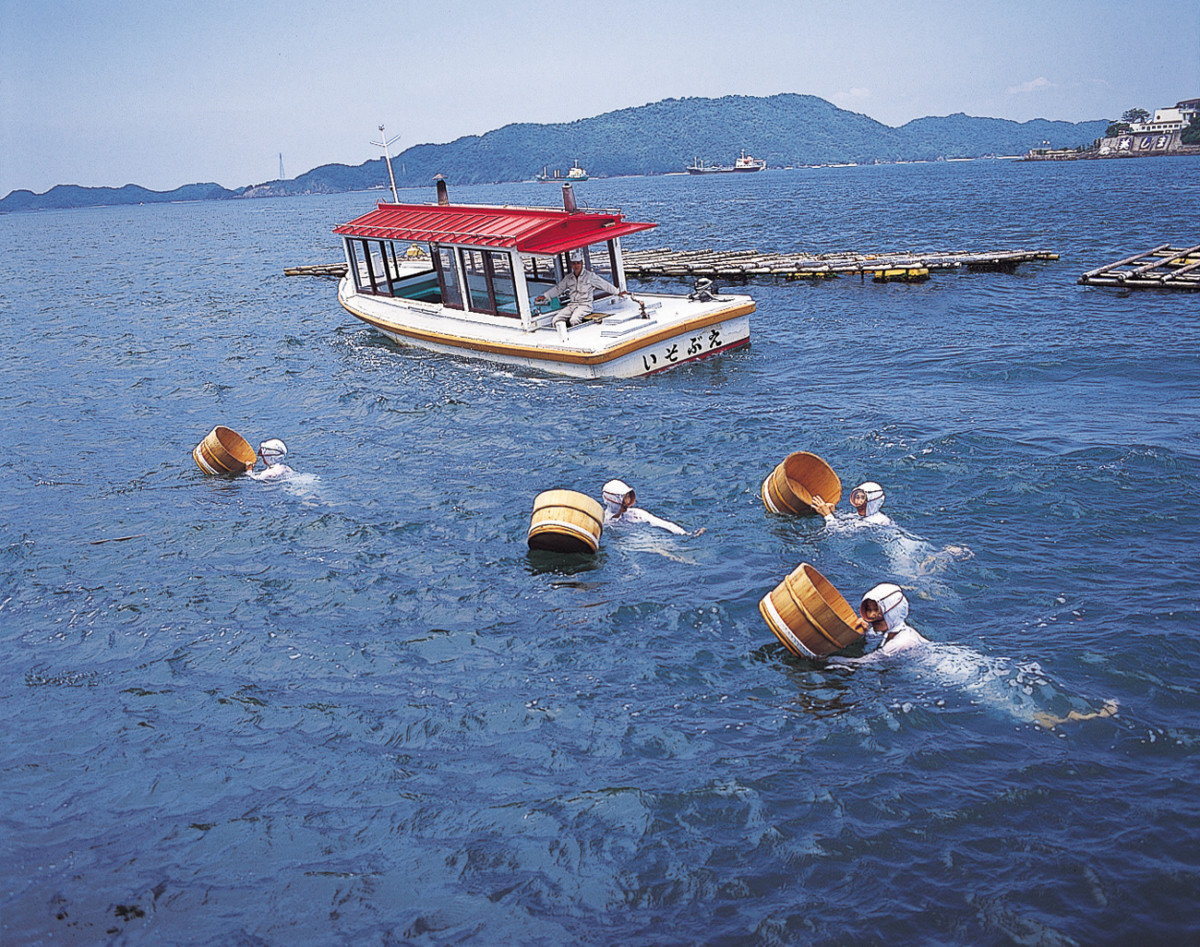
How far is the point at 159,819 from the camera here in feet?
25.5

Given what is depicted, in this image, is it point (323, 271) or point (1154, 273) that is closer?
point (1154, 273)

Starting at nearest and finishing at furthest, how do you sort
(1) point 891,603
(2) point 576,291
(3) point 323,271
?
1. (1) point 891,603
2. (2) point 576,291
3. (3) point 323,271

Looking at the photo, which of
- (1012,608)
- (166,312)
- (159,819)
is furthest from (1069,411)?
(166,312)

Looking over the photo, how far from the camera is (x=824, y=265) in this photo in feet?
118

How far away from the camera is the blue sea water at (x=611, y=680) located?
6.54m

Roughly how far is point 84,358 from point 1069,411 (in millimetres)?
32415

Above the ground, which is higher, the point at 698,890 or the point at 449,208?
the point at 449,208

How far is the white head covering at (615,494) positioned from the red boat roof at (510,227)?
10102 millimetres

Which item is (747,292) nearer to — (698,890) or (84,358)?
(84,358)

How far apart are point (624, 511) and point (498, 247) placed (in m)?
10.6

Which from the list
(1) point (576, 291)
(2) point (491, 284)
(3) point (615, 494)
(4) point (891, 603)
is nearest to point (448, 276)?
(2) point (491, 284)

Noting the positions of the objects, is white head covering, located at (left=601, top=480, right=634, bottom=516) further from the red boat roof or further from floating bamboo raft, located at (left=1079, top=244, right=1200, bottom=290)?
floating bamboo raft, located at (left=1079, top=244, right=1200, bottom=290)

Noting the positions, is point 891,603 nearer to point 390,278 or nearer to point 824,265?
point 390,278

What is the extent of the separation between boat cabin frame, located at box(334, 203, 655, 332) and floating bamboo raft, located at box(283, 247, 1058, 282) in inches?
499
